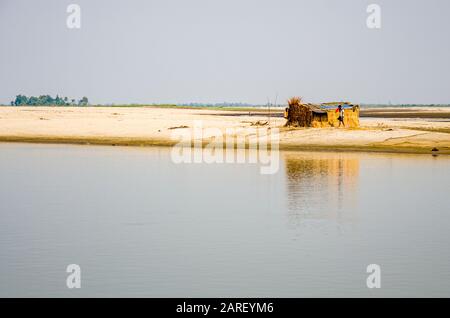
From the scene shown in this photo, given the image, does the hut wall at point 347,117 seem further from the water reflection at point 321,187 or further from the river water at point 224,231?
the river water at point 224,231

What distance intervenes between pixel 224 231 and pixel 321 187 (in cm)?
815

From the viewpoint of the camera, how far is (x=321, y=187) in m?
25.3

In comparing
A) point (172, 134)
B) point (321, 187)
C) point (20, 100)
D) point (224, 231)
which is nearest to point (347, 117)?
point (172, 134)

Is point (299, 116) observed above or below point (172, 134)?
above

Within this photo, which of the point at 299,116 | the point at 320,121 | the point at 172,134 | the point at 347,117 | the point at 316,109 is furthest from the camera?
the point at 172,134

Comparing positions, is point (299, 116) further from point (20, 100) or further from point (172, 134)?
point (20, 100)

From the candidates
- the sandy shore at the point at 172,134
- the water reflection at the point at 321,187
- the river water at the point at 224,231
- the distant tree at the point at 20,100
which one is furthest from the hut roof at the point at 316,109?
the distant tree at the point at 20,100

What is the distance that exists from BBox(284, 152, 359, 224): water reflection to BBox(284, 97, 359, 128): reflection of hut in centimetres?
899

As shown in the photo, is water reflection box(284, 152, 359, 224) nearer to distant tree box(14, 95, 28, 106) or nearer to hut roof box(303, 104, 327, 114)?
hut roof box(303, 104, 327, 114)

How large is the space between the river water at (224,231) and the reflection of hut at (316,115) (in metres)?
15.5

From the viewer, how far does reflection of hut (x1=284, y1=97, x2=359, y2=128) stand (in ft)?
153

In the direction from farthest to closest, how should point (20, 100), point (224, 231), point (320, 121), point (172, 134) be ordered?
point (20, 100)
point (172, 134)
point (320, 121)
point (224, 231)

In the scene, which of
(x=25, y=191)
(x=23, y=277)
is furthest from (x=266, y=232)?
(x=25, y=191)
